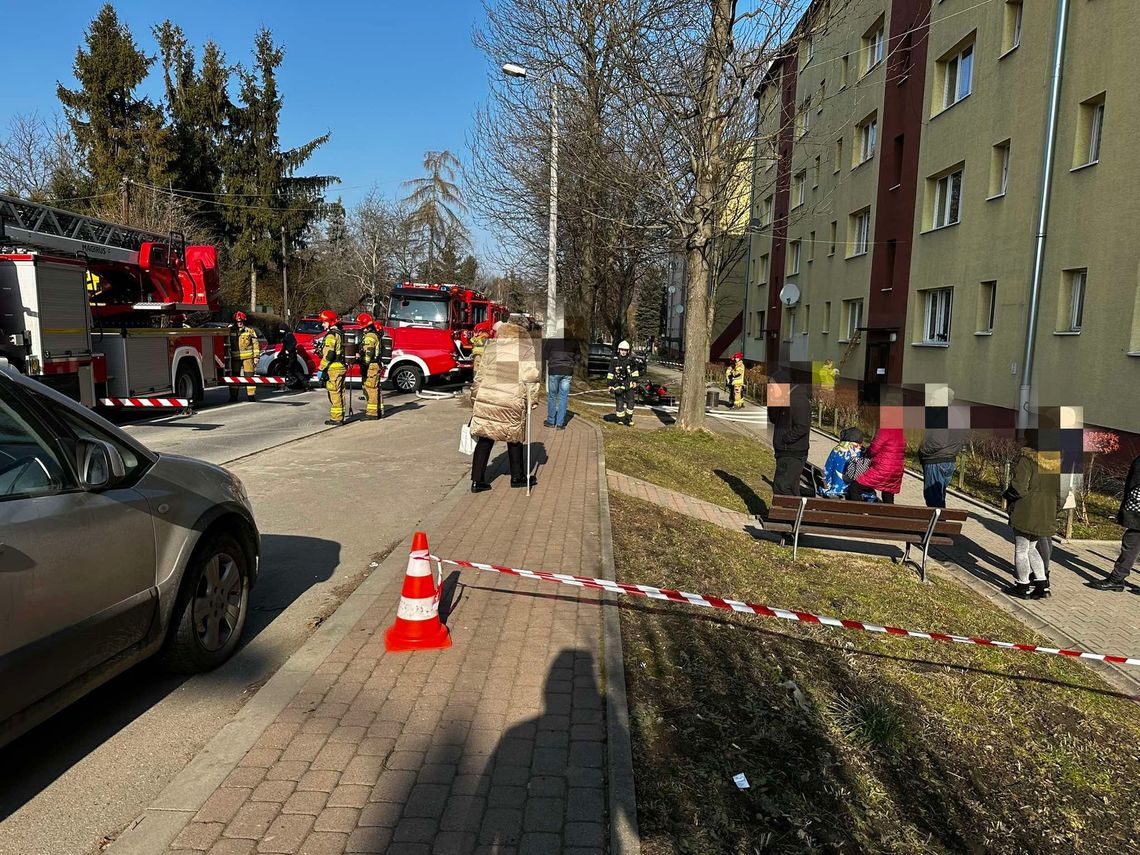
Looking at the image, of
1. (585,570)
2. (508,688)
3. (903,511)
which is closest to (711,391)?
(903,511)

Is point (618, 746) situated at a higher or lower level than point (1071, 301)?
lower

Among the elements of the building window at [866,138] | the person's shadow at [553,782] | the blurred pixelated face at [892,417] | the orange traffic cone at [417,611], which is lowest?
the person's shadow at [553,782]

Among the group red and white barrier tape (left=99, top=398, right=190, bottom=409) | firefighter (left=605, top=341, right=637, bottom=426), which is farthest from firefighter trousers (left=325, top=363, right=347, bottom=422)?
firefighter (left=605, top=341, right=637, bottom=426)

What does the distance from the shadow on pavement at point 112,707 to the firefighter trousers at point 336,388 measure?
809 cm

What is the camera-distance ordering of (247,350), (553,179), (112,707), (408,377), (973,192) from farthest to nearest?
1. (408,377)
2. (247,350)
3. (973,192)
4. (553,179)
5. (112,707)

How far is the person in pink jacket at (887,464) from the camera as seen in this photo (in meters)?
7.79

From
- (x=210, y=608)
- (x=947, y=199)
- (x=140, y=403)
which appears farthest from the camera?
(x=947, y=199)

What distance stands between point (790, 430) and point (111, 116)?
3383 centimetres

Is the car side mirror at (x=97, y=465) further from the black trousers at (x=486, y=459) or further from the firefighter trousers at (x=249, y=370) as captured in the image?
the firefighter trousers at (x=249, y=370)

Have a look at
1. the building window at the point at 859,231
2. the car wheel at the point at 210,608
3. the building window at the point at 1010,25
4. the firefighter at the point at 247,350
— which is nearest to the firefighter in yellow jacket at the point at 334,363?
the firefighter at the point at 247,350

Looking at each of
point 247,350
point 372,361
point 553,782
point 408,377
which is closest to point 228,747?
point 553,782

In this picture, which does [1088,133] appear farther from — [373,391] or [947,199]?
[373,391]

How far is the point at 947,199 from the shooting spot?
18.6 meters

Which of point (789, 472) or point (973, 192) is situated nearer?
→ point (789, 472)
